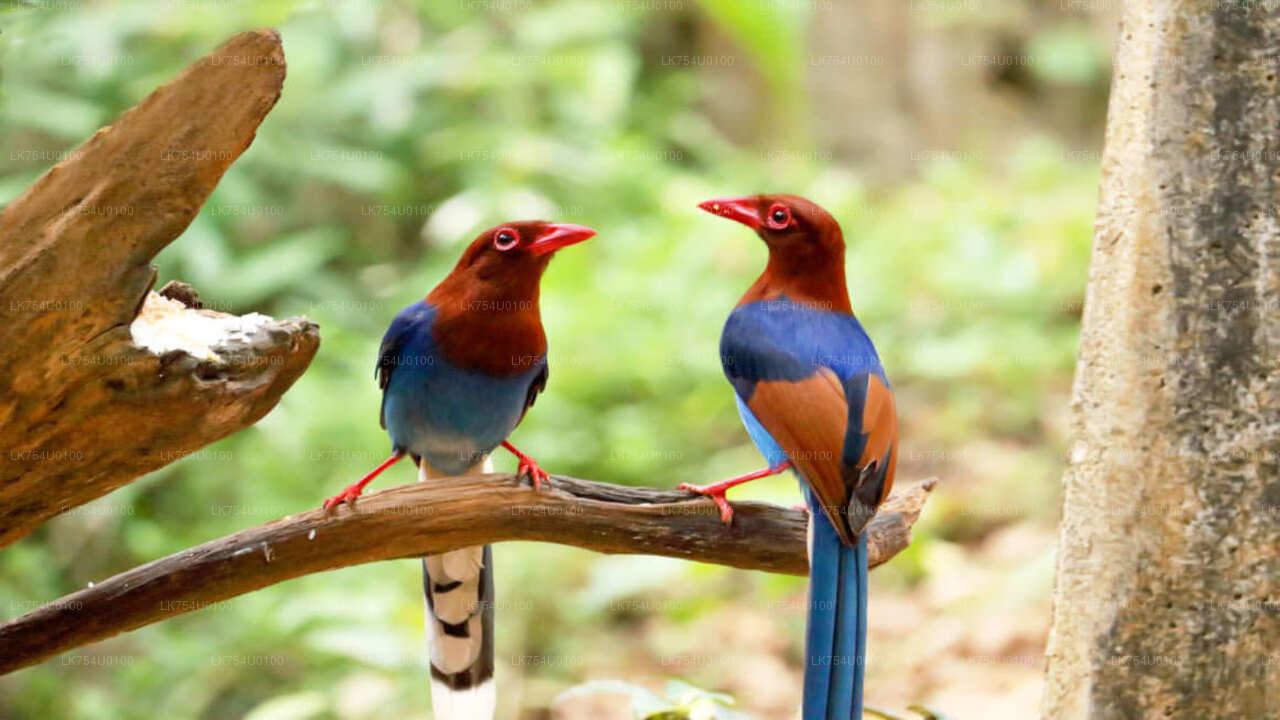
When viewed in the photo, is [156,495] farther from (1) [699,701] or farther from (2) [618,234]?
(1) [699,701]

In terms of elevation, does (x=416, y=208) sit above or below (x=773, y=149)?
below

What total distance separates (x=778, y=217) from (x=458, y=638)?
1.18 meters

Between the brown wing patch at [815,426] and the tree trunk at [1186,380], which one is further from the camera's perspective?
the tree trunk at [1186,380]

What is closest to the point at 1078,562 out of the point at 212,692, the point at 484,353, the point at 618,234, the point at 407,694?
the point at 484,353

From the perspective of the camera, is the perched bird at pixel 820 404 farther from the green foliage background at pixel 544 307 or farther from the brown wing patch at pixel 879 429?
the green foliage background at pixel 544 307

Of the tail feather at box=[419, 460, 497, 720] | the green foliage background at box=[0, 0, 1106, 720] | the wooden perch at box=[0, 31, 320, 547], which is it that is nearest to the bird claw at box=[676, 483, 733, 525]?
the tail feather at box=[419, 460, 497, 720]

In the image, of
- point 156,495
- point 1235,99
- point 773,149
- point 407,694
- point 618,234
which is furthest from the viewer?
point 773,149

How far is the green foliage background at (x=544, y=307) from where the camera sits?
468cm

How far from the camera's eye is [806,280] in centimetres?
235

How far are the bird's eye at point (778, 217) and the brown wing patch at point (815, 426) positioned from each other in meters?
0.27

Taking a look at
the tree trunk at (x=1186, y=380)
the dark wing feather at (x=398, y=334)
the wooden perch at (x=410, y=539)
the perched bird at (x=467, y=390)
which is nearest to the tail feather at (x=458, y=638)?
the perched bird at (x=467, y=390)

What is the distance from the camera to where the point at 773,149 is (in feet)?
27.1

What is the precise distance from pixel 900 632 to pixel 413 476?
1.94m

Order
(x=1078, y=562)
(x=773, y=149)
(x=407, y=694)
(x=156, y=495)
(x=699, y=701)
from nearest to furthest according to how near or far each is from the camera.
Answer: (x=1078, y=562)
(x=699, y=701)
(x=407, y=694)
(x=156, y=495)
(x=773, y=149)
